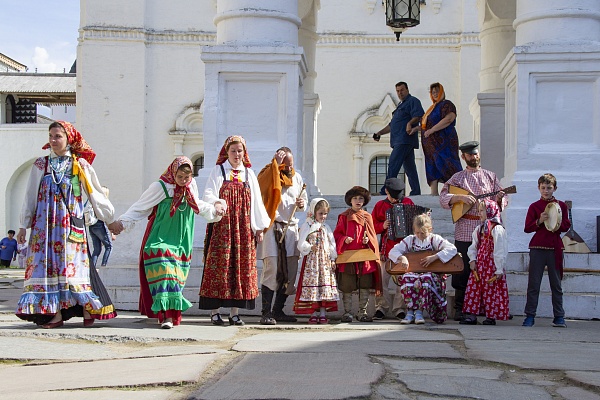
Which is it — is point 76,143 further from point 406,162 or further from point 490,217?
point 406,162

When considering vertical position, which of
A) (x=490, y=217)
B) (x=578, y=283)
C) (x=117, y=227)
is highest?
(x=490, y=217)

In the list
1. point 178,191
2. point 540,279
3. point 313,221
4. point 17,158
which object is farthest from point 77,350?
point 17,158

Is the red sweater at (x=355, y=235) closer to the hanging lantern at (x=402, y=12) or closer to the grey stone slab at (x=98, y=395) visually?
the grey stone slab at (x=98, y=395)

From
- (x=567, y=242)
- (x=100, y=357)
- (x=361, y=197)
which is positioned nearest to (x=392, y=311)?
(x=361, y=197)

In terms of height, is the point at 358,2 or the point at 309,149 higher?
the point at 358,2

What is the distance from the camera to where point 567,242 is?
996 centimetres

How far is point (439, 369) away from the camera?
5.62 meters

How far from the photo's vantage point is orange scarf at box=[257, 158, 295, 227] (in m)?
8.91

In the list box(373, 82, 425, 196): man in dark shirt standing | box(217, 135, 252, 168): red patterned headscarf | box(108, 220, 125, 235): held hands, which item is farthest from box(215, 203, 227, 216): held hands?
box(373, 82, 425, 196): man in dark shirt standing

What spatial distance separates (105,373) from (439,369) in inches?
69.6

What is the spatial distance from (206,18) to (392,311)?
17.7 metres

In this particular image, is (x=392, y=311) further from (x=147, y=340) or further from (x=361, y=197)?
(x=147, y=340)

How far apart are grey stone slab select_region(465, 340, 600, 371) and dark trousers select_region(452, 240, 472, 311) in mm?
1951

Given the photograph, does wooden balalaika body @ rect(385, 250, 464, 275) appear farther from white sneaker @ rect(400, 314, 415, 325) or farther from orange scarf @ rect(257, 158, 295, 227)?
orange scarf @ rect(257, 158, 295, 227)
